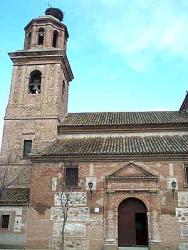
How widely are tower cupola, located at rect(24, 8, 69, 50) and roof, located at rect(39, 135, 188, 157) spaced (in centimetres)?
783

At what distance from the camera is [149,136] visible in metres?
21.1

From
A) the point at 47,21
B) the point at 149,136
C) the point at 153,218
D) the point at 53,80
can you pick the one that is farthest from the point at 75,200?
the point at 47,21

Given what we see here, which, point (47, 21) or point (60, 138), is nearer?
point (60, 138)

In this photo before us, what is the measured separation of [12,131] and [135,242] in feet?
34.4

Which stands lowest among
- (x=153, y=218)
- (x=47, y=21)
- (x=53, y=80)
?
(x=153, y=218)

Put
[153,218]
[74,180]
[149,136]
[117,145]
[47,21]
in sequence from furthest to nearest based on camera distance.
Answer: [47,21] → [149,136] → [117,145] → [74,180] → [153,218]

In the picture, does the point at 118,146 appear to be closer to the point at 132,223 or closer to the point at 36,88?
the point at 132,223

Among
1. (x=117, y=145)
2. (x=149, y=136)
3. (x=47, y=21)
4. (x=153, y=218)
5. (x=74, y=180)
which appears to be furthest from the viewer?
(x=47, y=21)

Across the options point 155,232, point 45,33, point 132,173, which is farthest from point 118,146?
point 45,33

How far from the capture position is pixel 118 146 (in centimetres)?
1959

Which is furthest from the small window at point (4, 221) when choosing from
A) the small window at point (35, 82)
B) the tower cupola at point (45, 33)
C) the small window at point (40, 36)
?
the small window at point (40, 36)

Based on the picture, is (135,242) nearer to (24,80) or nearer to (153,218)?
(153,218)

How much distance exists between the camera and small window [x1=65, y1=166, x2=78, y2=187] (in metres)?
18.5

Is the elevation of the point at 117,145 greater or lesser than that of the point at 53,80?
lesser
